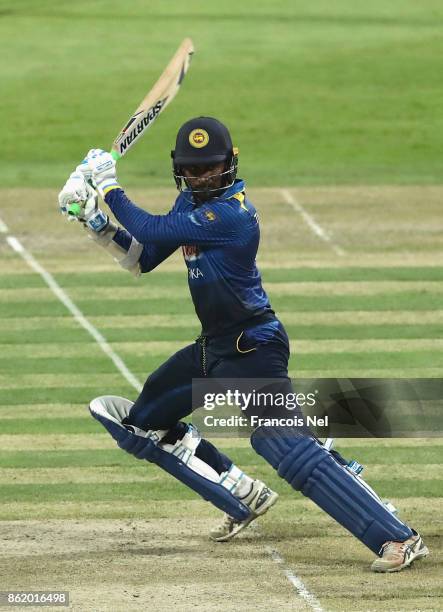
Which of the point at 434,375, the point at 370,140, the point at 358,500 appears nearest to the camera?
the point at 358,500

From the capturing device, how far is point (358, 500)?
812 cm

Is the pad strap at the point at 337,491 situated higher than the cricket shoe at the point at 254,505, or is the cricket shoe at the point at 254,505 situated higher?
the pad strap at the point at 337,491

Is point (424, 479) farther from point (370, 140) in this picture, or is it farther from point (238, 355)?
point (370, 140)

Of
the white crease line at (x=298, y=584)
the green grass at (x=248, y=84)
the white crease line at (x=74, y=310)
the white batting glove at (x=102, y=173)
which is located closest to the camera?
the white crease line at (x=298, y=584)

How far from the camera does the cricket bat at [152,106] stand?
920 cm

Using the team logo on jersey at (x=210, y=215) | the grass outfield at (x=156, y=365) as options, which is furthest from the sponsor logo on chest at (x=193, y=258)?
the grass outfield at (x=156, y=365)

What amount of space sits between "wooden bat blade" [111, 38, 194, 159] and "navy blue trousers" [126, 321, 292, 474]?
1379 millimetres

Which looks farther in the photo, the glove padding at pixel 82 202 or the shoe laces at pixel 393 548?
the glove padding at pixel 82 202

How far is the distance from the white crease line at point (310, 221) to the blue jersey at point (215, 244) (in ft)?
33.6

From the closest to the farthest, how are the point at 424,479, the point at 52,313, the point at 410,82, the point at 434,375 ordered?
the point at 424,479, the point at 434,375, the point at 52,313, the point at 410,82

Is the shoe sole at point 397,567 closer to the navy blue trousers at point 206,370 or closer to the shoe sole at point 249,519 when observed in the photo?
the shoe sole at point 249,519

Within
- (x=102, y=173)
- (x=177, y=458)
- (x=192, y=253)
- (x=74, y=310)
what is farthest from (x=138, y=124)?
(x=74, y=310)

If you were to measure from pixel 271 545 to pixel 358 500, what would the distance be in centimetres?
81

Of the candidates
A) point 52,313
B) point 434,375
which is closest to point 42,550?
point 434,375
